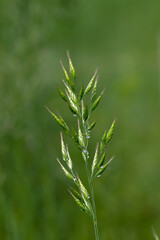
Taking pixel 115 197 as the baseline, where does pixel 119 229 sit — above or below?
below

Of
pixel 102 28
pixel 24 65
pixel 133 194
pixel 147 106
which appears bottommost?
pixel 133 194

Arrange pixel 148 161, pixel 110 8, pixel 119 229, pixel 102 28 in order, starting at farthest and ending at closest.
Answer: pixel 110 8
pixel 102 28
pixel 148 161
pixel 119 229

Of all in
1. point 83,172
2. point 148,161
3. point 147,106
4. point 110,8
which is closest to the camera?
point 83,172

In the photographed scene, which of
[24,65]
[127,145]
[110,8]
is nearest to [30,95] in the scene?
[24,65]

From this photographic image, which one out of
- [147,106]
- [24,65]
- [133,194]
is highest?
[147,106]

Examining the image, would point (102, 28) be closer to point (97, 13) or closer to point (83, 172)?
point (97, 13)

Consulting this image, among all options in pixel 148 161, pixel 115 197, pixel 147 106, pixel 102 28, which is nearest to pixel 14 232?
pixel 115 197

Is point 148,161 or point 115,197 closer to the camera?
point 115,197

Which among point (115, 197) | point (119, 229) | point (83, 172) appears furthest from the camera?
point (83, 172)

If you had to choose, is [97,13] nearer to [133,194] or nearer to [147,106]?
[147,106]
